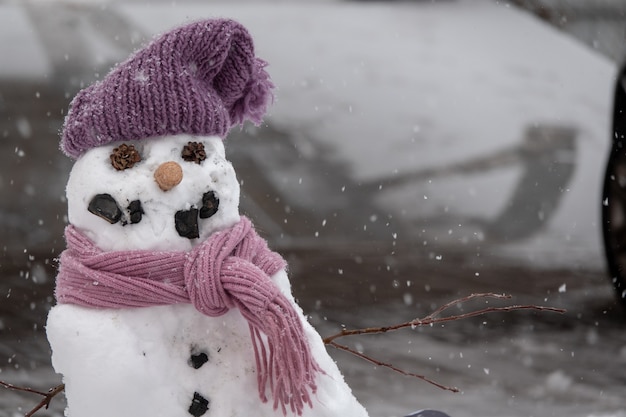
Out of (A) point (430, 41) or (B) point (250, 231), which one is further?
(A) point (430, 41)

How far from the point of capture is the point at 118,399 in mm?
875

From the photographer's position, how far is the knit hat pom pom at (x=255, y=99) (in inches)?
39.5

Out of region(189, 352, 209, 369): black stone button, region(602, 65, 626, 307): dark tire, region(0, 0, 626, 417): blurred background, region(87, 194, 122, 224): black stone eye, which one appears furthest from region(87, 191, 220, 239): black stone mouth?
region(0, 0, 626, 417): blurred background

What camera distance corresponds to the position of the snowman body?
876 millimetres

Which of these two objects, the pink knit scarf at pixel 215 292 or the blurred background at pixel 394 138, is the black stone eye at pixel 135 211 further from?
the blurred background at pixel 394 138

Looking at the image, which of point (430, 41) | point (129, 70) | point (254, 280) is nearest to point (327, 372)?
point (254, 280)

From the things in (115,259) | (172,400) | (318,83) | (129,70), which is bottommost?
(318,83)

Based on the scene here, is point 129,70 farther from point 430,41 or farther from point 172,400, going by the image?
point 430,41

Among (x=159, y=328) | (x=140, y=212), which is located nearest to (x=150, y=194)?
(x=140, y=212)

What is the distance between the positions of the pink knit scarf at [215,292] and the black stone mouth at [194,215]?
18 mm

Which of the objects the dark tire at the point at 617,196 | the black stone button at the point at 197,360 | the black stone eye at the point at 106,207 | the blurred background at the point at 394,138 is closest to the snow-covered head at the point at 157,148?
the black stone eye at the point at 106,207

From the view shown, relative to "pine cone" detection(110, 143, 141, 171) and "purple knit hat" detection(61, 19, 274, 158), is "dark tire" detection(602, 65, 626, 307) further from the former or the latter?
"pine cone" detection(110, 143, 141, 171)

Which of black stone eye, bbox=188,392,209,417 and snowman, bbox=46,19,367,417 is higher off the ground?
snowman, bbox=46,19,367,417

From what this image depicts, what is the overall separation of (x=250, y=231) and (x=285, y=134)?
3.18m
